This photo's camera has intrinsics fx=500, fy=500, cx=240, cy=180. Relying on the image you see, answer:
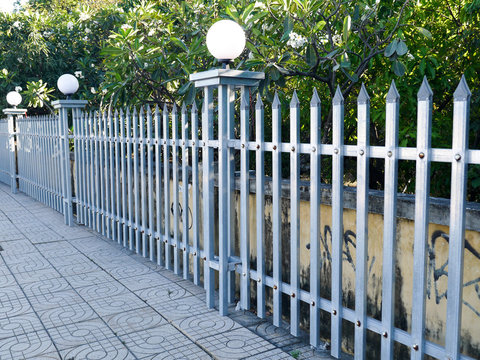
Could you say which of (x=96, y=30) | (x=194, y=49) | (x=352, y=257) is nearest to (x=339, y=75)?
(x=194, y=49)

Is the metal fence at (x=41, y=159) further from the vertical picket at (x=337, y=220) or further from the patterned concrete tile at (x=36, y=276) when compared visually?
the vertical picket at (x=337, y=220)

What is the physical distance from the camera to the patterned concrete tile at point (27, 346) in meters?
3.44

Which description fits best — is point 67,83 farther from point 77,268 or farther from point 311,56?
point 311,56

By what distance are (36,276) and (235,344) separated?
2609 mm

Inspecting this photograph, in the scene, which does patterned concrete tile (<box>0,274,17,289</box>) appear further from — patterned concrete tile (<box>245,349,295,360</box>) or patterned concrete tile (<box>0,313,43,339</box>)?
patterned concrete tile (<box>245,349,295,360</box>)

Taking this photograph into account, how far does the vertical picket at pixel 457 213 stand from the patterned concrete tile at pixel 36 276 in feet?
12.9

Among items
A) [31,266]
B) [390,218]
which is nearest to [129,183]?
[31,266]

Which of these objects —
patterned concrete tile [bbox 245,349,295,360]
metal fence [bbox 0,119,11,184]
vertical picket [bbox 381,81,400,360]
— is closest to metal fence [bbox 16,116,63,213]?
metal fence [bbox 0,119,11,184]

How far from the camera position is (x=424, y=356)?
291cm

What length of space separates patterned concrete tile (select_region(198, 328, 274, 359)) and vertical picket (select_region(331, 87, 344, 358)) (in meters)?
0.53

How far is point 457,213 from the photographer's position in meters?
2.50

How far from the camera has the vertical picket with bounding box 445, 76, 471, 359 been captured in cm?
243

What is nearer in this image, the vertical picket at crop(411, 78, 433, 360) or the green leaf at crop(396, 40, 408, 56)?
the vertical picket at crop(411, 78, 433, 360)

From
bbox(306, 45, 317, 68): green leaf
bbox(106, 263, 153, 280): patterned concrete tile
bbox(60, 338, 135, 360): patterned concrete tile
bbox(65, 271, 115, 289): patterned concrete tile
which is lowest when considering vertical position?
bbox(60, 338, 135, 360): patterned concrete tile
